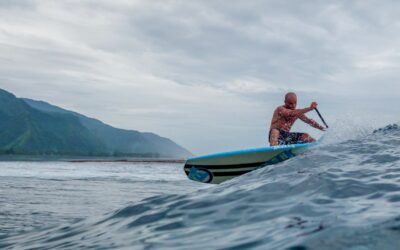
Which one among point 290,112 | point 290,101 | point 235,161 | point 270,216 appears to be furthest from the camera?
point 290,101

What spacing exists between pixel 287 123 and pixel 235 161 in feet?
8.27

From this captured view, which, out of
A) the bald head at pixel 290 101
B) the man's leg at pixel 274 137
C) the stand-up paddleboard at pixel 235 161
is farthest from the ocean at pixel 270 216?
the bald head at pixel 290 101

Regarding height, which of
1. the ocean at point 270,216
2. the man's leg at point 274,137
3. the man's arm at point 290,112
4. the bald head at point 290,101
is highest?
the bald head at point 290,101

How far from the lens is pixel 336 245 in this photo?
3.24 metres

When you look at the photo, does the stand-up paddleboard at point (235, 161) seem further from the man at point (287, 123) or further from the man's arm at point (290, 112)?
the man's arm at point (290, 112)

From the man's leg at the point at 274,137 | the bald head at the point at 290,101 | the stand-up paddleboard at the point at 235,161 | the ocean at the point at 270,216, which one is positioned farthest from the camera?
the bald head at the point at 290,101

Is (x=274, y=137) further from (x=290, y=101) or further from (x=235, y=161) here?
(x=235, y=161)

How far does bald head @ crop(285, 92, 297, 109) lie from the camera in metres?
13.3

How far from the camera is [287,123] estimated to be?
43.5ft

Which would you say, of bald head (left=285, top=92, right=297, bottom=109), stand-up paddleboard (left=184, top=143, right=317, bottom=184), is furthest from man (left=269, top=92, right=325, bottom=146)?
stand-up paddleboard (left=184, top=143, right=317, bottom=184)

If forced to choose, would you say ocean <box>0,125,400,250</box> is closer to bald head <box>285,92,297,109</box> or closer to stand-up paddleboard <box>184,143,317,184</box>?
stand-up paddleboard <box>184,143,317,184</box>

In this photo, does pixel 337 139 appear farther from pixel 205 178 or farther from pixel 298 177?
pixel 298 177

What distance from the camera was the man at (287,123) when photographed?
515 inches

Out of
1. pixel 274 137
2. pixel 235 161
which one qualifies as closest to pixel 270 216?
pixel 235 161
